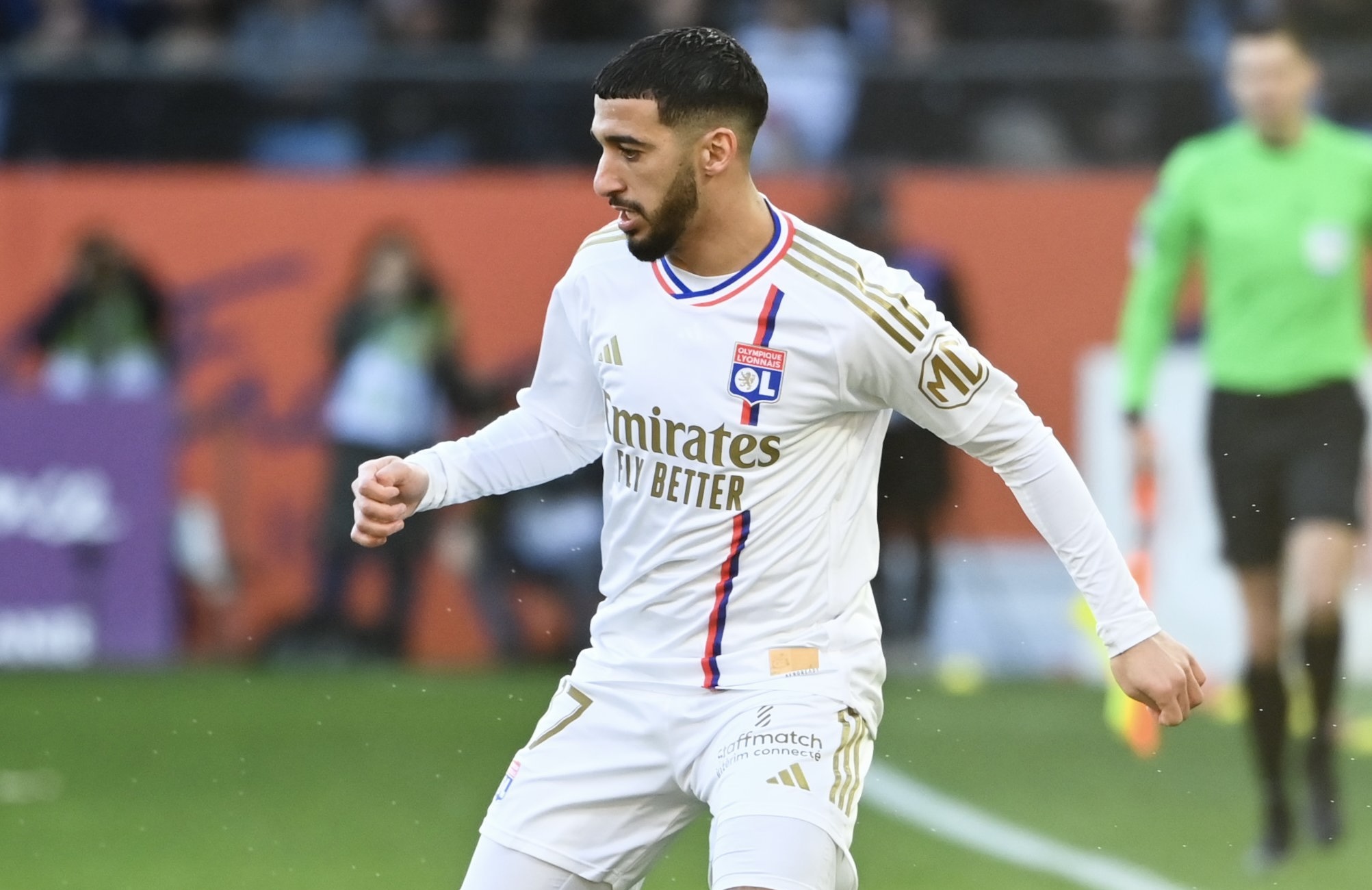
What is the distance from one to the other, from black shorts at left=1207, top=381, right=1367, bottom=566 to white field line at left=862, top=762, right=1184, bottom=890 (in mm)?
1221

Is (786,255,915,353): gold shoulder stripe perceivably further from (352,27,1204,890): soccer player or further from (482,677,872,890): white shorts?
(482,677,872,890): white shorts

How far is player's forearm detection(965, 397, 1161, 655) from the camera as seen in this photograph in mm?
4500

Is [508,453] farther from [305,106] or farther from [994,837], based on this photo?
[305,106]

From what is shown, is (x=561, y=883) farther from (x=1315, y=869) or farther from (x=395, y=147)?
(x=395, y=147)

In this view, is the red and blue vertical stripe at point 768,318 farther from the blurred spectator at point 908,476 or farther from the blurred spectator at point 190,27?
the blurred spectator at point 190,27

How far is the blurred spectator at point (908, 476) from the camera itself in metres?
12.3

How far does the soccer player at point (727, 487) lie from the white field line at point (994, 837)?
3.23 meters

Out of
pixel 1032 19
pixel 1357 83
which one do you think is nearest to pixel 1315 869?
pixel 1357 83

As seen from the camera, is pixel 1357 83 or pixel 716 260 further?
pixel 1357 83

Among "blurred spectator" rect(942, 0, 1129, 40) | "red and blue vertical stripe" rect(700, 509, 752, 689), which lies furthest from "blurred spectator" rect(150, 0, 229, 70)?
"red and blue vertical stripe" rect(700, 509, 752, 689)

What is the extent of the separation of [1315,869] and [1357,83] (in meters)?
6.00

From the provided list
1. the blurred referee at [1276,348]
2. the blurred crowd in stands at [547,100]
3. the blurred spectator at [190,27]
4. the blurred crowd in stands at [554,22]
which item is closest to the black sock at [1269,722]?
the blurred referee at [1276,348]

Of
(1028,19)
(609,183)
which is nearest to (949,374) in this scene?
(609,183)

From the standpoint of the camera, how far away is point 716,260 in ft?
15.0
